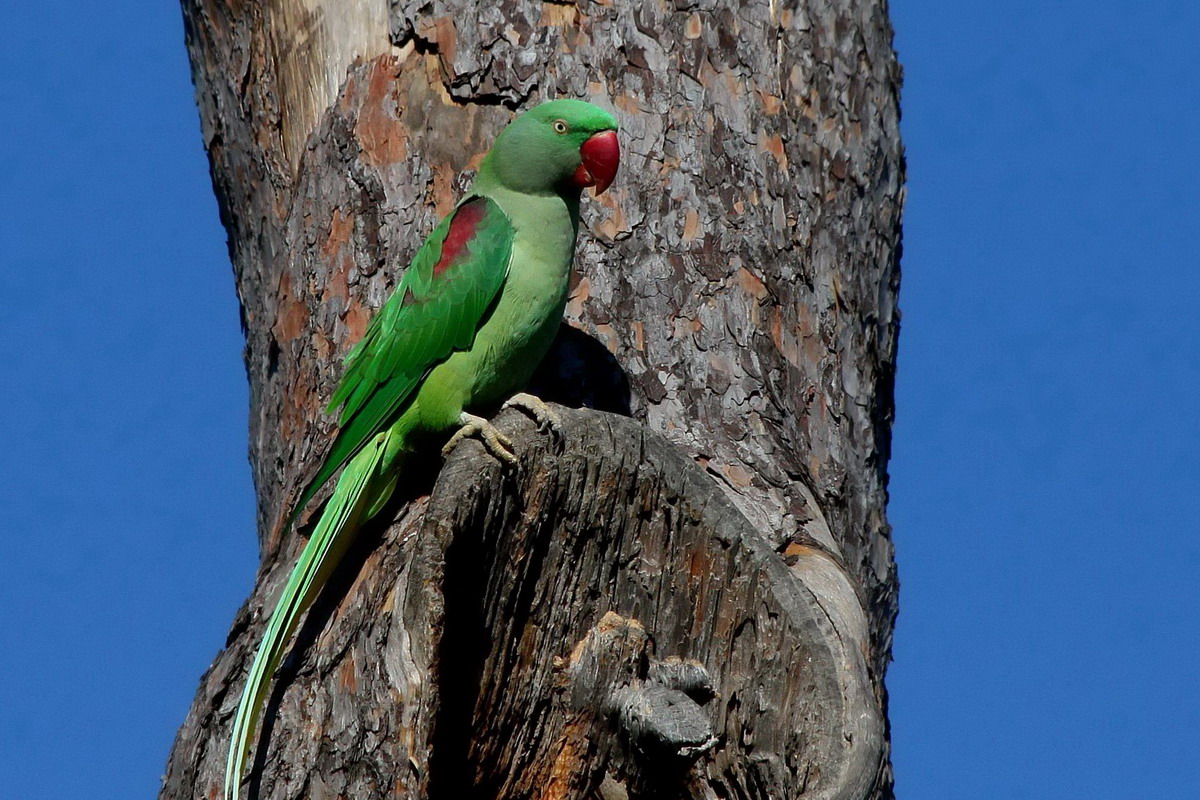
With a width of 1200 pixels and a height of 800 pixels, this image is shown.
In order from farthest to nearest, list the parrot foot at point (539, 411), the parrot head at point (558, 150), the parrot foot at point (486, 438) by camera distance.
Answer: the parrot head at point (558, 150)
the parrot foot at point (539, 411)
the parrot foot at point (486, 438)

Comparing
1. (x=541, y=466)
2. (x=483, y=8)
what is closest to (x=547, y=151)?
(x=483, y=8)

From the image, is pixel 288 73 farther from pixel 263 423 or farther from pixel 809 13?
pixel 809 13

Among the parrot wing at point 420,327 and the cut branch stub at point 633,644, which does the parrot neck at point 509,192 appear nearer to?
the parrot wing at point 420,327

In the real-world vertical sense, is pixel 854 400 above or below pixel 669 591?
above

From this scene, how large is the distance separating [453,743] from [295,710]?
40 centimetres

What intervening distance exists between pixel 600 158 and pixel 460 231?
0.44 m

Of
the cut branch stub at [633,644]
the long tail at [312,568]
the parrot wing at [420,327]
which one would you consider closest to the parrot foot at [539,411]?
the cut branch stub at [633,644]

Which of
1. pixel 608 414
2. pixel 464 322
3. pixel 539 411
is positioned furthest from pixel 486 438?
pixel 464 322

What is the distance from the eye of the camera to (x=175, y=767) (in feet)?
12.0

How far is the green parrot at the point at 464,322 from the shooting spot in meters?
3.87

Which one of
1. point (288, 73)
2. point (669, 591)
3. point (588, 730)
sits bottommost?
point (588, 730)

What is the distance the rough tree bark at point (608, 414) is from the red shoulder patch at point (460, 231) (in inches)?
9.7

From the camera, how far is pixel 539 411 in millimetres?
3551

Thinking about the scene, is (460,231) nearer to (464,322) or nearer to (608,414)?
(464,322)
